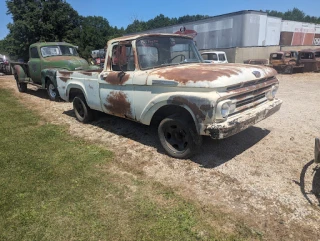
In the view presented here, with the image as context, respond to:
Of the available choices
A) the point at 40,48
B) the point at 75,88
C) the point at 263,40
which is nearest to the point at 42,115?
the point at 75,88

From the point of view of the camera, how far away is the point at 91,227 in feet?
8.57

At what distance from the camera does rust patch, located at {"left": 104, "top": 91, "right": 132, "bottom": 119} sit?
447cm

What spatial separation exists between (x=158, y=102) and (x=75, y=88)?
3077 millimetres

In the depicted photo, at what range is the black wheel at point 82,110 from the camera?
5961mm

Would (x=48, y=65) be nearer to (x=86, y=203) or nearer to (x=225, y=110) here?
(x=86, y=203)

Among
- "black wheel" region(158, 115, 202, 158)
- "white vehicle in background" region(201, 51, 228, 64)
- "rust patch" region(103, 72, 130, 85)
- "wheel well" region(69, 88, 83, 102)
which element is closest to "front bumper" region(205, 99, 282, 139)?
"black wheel" region(158, 115, 202, 158)

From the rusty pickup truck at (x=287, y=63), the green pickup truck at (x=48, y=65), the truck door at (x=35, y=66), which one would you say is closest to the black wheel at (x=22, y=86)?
the green pickup truck at (x=48, y=65)

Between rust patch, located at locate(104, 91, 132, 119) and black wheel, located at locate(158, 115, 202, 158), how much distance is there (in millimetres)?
834

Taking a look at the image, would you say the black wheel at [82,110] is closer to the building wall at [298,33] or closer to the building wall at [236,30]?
the building wall at [236,30]

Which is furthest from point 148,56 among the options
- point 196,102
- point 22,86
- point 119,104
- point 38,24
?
point 38,24

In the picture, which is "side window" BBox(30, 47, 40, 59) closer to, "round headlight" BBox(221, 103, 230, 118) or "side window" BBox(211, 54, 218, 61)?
"round headlight" BBox(221, 103, 230, 118)

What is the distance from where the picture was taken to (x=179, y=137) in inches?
159

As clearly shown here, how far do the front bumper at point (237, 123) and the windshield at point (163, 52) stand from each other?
1656mm

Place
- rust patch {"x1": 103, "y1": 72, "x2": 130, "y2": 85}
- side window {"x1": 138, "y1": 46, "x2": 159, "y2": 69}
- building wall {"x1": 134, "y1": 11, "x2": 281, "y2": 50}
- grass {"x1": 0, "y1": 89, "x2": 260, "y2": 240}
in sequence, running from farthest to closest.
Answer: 1. building wall {"x1": 134, "y1": 11, "x2": 281, "y2": 50}
2. rust patch {"x1": 103, "y1": 72, "x2": 130, "y2": 85}
3. side window {"x1": 138, "y1": 46, "x2": 159, "y2": 69}
4. grass {"x1": 0, "y1": 89, "x2": 260, "y2": 240}
